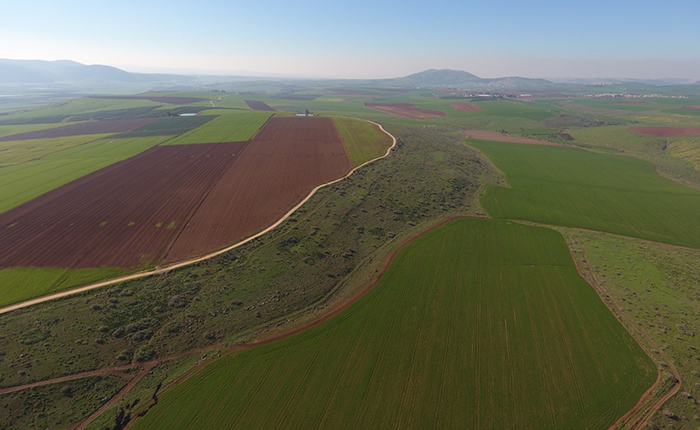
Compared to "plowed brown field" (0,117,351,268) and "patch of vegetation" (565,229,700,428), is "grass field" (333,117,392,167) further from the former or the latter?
"patch of vegetation" (565,229,700,428)

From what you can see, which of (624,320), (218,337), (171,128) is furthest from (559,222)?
(171,128)

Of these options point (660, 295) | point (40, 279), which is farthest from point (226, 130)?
point (660, 295)

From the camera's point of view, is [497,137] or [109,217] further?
[497,137]

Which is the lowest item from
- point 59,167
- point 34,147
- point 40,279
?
point 40,279

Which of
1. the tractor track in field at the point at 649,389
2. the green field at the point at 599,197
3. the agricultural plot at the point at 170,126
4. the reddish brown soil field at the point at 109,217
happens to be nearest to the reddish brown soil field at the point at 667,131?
the green field at the point at 599,197

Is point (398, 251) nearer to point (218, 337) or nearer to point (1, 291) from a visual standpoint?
point (218, 337)

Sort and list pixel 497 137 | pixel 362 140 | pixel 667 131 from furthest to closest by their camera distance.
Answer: pixel 497 137 < pixel 667 131 < pixel 362 140

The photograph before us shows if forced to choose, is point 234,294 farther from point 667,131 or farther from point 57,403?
point 667,131
